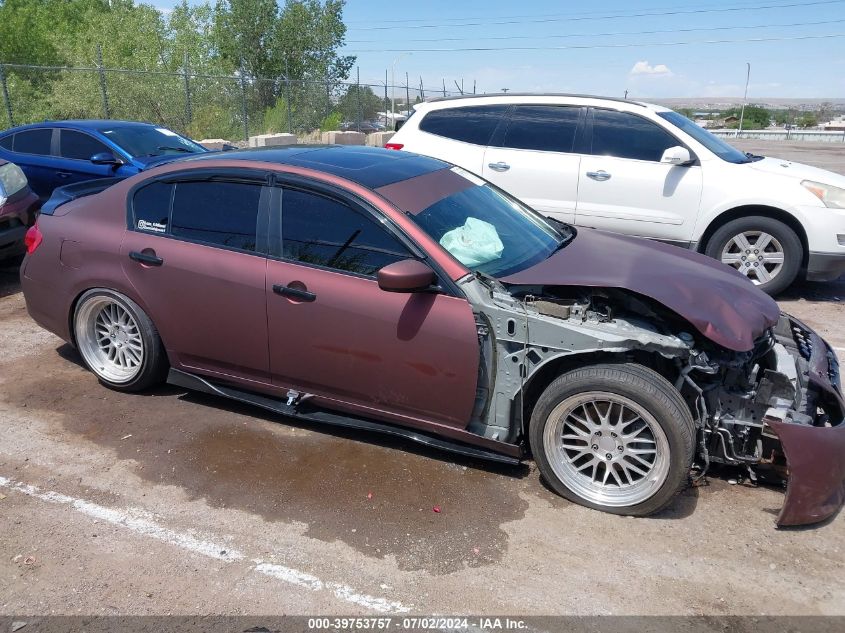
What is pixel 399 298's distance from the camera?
3658 millimetres

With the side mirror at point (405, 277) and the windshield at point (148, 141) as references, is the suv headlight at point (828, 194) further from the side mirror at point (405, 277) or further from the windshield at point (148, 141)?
the windshield at point (148, 141)

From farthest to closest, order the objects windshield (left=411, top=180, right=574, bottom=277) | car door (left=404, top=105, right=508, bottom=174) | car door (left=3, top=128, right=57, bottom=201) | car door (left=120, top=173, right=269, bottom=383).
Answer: car door (left=3, top=128, right=57, bottom=201)
car door (left=404, top=105, right=508, bottom=174)
car door (left=120, top=173, right=269, bottom=383)
windshield (left=411, top=180, right=574, bottom=277)

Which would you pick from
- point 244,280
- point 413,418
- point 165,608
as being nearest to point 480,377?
point 413,418

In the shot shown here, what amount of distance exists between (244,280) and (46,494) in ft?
5.08

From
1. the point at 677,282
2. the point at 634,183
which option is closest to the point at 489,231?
the point at 677,282

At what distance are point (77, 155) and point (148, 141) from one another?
92 cm

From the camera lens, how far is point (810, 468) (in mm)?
3205

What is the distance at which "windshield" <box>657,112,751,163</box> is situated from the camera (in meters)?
7.25

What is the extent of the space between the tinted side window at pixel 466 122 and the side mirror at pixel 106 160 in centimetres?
390

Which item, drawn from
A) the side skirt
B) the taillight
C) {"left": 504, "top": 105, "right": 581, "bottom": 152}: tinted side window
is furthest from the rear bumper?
the taillight

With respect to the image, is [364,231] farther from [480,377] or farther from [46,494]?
[46,494]

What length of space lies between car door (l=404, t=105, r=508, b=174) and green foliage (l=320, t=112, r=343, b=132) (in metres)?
18.3

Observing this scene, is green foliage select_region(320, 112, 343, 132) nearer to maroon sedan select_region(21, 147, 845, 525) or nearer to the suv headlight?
the suv headlight

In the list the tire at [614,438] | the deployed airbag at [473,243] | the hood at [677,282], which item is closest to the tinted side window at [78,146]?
the deployed airbag at [473,243]
